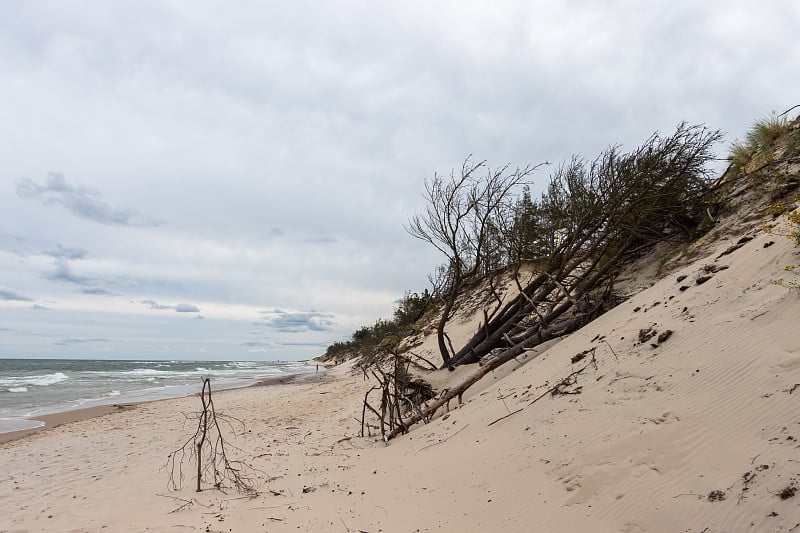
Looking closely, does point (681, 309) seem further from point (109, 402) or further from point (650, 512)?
point (109, 402)

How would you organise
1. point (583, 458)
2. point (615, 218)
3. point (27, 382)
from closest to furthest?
point (583, 458)
point (615, 218)
point (27, 382)

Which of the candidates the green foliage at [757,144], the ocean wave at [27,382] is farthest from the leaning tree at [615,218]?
the ocean wave at [27,382]

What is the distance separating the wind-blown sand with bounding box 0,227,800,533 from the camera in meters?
3.44

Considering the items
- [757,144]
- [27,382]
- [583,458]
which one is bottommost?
[27,382]

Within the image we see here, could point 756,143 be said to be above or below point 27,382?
above

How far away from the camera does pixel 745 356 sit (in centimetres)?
452

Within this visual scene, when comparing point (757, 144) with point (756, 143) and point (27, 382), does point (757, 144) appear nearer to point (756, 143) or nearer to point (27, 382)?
point (756, 143)

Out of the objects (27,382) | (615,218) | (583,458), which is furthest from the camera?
(27,382)

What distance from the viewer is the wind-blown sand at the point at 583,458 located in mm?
3439

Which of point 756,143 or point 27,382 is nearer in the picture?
point 756,143

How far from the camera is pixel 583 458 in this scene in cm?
439

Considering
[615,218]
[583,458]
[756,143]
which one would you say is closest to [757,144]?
[756,143]

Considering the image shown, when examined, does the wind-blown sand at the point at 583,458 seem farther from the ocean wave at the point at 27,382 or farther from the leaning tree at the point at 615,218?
the ocean wave at the point at 27,382

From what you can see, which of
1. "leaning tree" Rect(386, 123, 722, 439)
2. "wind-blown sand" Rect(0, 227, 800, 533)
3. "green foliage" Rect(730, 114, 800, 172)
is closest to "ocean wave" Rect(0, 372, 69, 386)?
"wind-blown sand" Rect(0, 227, 800, 533)
